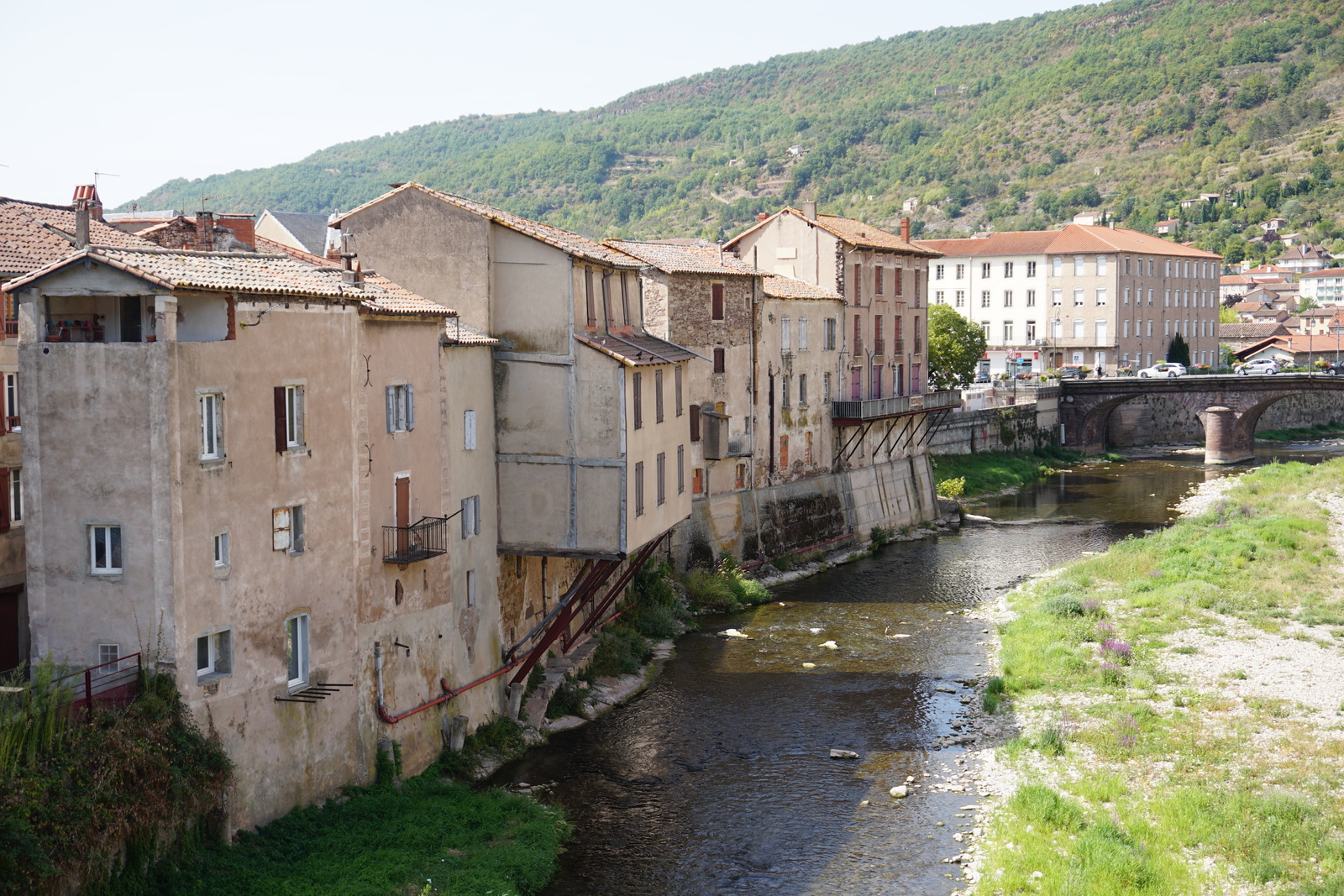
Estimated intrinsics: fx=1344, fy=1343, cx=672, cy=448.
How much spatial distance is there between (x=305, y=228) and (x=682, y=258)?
27.8 metres

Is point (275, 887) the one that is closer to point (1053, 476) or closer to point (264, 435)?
point (264, 435)

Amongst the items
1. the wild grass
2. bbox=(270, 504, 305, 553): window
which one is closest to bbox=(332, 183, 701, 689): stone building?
the wild grass

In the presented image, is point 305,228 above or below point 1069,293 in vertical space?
above

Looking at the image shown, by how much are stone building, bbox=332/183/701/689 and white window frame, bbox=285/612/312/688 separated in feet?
25.2

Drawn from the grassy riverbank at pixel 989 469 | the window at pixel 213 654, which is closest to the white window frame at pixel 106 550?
the window at pixel 213 654

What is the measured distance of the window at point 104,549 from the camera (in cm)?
2062

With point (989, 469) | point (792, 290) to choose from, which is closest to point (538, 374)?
point (792, 290)

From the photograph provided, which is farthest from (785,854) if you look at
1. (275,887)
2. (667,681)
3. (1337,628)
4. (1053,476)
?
(1053,476)

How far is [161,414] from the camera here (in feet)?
66.3

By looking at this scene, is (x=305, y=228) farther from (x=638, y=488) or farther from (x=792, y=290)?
(x=638, y=488)

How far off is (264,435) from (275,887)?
719cm

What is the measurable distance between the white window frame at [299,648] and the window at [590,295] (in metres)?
11.1

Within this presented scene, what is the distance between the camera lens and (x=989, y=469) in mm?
78125

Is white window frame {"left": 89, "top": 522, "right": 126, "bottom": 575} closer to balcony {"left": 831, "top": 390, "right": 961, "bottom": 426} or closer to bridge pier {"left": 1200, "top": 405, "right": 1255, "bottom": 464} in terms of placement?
balcony {"left": 831, "top": 390, "right": 961, "bottom": 426}
